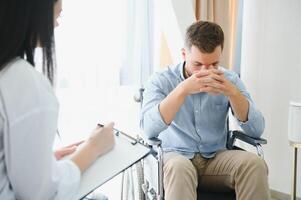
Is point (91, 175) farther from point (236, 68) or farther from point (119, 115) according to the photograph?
point (236, 68)

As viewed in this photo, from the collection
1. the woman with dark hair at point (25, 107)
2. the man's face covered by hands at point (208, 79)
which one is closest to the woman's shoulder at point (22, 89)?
the woman with dark hair at point (25, 107)

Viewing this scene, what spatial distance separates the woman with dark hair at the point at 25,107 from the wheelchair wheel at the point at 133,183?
1.03 meters

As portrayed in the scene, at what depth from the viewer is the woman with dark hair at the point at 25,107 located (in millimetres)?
783

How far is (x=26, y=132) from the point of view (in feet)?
2.60

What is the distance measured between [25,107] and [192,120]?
3.75 feet

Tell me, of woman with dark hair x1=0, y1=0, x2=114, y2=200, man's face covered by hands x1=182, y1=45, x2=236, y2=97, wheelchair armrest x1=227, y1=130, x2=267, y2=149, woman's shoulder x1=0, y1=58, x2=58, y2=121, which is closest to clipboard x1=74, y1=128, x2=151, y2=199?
woman with dark hair x1=0, y1=0, x2=114, y2=200

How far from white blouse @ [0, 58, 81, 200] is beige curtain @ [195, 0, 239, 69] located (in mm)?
1838

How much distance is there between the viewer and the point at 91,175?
3.34 ft

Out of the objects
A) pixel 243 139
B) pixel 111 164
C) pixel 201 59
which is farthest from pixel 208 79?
pixel 111 164

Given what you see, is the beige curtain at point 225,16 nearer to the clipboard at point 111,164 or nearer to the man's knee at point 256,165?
the man's knee at point 256,165

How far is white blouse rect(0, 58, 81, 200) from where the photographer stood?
78 centimetres

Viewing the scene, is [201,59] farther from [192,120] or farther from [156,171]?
[156,171]

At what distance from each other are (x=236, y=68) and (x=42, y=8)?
2174mm

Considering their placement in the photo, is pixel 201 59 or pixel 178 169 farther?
pixel 201 59
